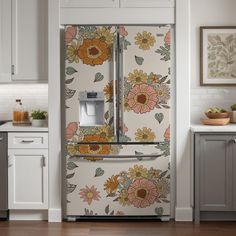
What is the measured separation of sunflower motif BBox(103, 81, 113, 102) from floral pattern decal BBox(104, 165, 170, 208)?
67cm

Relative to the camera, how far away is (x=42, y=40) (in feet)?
17.9

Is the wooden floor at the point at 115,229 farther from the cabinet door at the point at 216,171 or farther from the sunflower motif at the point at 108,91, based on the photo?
the sunflower motif at the point at 108,91

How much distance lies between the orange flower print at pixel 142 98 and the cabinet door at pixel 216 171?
559 millimetres

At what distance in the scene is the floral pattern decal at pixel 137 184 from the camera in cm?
530

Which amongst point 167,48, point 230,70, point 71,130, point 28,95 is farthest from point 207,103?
point 28,95

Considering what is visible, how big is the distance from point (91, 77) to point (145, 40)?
0.59m

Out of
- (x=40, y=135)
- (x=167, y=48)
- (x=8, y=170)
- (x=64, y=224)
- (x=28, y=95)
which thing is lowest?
(x=64, y=224)

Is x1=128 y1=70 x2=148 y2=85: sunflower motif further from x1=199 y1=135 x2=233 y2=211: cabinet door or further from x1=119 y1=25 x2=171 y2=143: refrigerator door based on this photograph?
x1=199 y1=135 x2=233 y2=211: cabinet door

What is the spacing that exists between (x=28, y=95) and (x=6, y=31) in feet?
2.58

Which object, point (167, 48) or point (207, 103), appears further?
point (207, 103)

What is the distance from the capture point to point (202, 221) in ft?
17.6

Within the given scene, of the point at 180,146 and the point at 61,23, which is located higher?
the point at 61,23

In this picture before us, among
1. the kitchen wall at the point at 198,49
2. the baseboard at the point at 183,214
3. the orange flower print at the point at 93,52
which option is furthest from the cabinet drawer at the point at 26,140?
the kitchen wall at the point at 198,49

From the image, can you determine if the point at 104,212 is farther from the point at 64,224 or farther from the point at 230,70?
the point at 230,70
